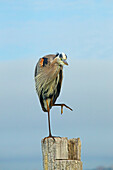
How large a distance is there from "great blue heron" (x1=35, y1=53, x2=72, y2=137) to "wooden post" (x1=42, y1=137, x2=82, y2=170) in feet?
0.73

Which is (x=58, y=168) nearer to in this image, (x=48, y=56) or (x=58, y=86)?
(x=58, y=86)

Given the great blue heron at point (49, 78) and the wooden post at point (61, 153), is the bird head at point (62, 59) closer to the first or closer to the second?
the great blue heron at point (49, 78)

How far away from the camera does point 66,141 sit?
205 inches

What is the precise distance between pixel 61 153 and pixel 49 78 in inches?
43.3

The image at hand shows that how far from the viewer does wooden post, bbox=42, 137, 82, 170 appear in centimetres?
511

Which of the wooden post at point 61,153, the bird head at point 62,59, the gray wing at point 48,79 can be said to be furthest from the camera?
the gray wing at point 48,79

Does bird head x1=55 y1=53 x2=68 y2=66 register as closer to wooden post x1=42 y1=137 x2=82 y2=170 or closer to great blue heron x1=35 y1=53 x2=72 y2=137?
great blue heron x1=35 y1=53 x2=72 y2=137

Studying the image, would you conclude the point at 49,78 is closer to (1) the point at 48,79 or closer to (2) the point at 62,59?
(1) the point at 48,79

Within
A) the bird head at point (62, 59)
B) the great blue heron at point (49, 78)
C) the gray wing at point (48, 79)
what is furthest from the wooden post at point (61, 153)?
the bird head at point (62, 59)

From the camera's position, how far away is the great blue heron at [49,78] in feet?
17.9

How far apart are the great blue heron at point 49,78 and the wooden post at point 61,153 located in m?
0.22

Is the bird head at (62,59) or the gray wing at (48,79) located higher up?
the bird head at (62,59)
